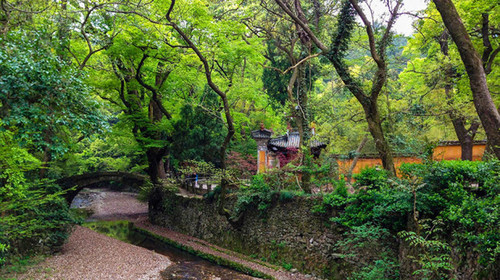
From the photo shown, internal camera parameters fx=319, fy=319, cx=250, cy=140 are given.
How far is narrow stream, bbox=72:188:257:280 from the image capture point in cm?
952

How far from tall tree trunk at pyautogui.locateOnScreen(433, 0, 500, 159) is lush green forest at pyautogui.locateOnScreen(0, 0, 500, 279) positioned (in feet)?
0.08

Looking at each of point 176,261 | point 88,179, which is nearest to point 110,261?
point 176,261

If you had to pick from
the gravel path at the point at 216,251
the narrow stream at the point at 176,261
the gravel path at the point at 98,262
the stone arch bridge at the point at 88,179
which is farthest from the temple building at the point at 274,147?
the stone arch bridge at the point at 88,179

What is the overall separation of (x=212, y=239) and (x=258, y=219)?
9.93ft

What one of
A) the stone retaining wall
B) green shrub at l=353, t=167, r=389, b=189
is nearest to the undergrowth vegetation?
green shrub at l=353, t=167, r=389, b=189

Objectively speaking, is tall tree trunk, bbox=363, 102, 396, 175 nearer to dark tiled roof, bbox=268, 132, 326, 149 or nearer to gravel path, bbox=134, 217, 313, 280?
gravel path, bbox=134, 217, 313, 280

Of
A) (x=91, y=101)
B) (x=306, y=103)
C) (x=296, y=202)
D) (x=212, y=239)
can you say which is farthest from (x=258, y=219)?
(x=91, y=101)

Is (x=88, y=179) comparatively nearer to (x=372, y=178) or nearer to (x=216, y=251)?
(x=216, y=251)

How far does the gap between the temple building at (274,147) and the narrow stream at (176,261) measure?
4.53m

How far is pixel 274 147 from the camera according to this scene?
50.2 ft

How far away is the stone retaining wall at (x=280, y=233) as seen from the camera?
8.91 meters

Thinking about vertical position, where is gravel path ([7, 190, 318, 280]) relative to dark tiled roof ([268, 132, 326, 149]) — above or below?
below

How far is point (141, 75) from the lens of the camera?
14125mm

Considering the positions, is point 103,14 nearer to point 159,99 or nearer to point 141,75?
point 141,75
